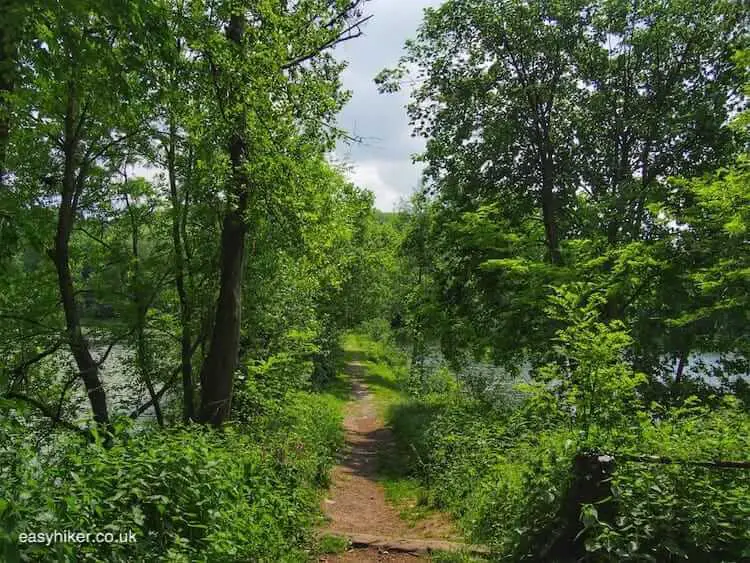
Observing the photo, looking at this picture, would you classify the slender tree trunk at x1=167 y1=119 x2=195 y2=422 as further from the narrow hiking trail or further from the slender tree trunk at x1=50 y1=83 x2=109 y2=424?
the narrow hiking trail

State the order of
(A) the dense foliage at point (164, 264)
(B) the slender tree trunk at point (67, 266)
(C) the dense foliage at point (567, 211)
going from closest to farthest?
(A) the dense foliage at point (164, 264) < (B) the slender tree trunk at point (67, 266) < (C) the dense foliage at point (567, 211)

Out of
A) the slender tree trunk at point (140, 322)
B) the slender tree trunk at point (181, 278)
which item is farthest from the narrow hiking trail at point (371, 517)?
the slender tree trunk at point (140, 322)

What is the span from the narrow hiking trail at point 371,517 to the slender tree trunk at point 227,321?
2488mm

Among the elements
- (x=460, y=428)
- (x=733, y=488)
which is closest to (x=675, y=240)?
(x=460, y=428)

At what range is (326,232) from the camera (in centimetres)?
1066

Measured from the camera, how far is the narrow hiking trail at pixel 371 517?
666 centimetres

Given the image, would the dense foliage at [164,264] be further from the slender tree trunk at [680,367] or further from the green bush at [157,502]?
the slender tree trunk at [680,367]

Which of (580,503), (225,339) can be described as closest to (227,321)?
(225,339)

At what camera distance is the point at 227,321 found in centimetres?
853

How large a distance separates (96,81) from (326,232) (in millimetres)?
6226

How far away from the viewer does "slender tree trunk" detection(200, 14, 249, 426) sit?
8344mm

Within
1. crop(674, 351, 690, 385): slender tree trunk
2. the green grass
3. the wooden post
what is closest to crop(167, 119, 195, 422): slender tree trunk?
the green grass

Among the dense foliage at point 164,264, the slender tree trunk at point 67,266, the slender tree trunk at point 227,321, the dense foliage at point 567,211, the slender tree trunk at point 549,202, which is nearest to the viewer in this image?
the dense foliage at point 164,264

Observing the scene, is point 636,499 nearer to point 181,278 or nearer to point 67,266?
point 181,278
